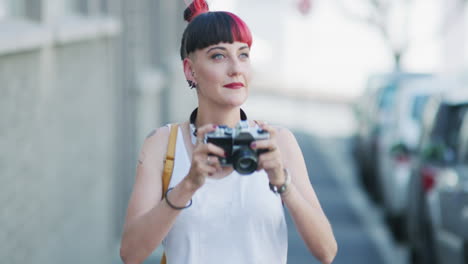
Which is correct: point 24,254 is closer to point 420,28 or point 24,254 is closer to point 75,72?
point 75,72

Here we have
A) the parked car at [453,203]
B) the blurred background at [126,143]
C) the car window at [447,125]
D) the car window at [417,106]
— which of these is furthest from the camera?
the car window at [417,106]

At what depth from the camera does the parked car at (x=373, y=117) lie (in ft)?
47.2

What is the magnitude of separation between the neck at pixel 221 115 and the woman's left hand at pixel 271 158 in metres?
0.31

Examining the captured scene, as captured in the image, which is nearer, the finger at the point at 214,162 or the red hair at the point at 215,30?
the finger at the point at 214,162

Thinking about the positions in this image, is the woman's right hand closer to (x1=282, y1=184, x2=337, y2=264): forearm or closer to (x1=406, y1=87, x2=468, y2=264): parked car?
(x1=282, y1=184, x2=337, y2=264): forearm

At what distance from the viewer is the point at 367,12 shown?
88.9 ft

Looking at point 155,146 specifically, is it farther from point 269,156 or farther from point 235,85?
point 269,156

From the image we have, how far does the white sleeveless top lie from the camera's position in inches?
123

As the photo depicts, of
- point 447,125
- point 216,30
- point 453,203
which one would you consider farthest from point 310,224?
point 447,125

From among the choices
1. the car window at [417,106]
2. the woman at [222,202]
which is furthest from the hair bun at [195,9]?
the car window at [417,106]

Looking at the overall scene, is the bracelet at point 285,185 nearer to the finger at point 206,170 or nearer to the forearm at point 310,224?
the forearm at point 310,224

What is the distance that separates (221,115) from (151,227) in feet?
1.49

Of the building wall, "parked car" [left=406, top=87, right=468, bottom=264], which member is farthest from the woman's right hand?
"parked car" [left=406, top=87, right=468, bottom=264]

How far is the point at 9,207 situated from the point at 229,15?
2624 millimetres
